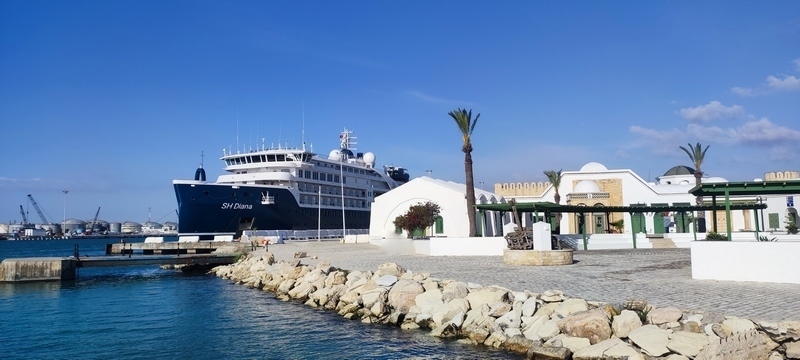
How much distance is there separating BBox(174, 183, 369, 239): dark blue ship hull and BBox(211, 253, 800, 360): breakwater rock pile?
3329 centimetres

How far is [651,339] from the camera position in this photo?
9320 millimetres

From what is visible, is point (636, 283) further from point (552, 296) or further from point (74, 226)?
point (74, 226)

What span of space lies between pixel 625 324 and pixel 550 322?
1415 mm

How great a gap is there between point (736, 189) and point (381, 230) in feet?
94.0

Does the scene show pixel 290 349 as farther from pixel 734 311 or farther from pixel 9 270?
pixel 9 270

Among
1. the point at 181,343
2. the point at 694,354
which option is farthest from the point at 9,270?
the point at 694,354

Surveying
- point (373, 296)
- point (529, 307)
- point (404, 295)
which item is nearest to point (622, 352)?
point (529, 307)

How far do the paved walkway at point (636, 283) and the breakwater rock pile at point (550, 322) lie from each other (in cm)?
86

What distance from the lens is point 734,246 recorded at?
1440 cm

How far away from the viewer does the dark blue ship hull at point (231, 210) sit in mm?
48062

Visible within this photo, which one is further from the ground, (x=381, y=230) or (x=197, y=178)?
(x=197, y=178)

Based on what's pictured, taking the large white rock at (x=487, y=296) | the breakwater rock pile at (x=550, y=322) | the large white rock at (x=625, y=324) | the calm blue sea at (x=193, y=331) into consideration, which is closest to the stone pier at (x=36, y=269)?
the calm blue sea at (x=193, y=331)

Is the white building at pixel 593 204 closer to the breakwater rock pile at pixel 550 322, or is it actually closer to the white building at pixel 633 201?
the white building at pixel 633 201

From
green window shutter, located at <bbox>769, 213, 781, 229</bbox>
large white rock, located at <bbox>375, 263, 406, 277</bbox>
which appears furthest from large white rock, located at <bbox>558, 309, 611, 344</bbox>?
green window shutter, located at <bbox>769, 213, 781, 229</bbox>
